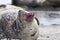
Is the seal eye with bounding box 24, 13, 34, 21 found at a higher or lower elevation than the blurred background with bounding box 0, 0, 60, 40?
higher

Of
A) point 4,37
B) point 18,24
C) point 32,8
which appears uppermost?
point 18,24

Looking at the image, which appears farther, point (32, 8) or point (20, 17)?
point (32, 8)

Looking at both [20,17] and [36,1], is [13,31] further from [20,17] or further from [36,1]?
[36,1]

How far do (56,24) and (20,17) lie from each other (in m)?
1.86

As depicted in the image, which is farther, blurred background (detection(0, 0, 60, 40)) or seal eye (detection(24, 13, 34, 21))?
blurred background (detection(0, 0, 60, 40))

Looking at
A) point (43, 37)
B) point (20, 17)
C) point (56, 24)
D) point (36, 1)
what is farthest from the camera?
point (36, 1)

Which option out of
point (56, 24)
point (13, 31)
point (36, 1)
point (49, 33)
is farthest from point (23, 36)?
point (36, 1)

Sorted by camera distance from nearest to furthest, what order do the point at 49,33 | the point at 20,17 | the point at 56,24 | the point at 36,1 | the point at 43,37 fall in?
the point at 20,17, the point at 43,37, the point at 49,33, the point at 56,24, the point at 36,1

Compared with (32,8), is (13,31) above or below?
above

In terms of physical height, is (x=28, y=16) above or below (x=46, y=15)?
above

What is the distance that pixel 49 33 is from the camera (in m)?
2.85

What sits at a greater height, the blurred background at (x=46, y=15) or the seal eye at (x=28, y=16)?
the seal eye at (x=28, y=16)

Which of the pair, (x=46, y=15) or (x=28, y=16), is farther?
(x=46, y=15)

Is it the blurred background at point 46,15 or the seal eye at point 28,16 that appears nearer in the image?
the seal eye at point 28,16
